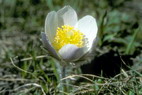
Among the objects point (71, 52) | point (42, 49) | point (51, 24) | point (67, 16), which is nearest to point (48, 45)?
point (71, 52)

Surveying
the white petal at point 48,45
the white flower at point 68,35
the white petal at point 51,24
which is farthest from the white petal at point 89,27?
the white petal at point 48,45

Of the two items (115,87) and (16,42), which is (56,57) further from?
(16,42)

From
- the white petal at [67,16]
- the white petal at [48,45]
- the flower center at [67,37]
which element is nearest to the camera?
the white petal at [48,45]

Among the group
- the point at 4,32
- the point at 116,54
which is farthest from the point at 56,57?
the point at 4,32

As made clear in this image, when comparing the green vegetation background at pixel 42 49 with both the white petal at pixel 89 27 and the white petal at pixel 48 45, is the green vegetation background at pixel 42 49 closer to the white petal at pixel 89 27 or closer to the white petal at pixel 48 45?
the white petal at pixel 48 45

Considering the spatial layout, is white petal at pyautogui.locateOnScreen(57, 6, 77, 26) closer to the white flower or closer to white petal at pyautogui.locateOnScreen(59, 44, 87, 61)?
the white flower

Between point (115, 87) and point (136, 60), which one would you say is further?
point (136, 60)

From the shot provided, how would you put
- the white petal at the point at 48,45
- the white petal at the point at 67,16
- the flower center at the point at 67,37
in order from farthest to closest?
the white petal at the point at 67,16 < the flower center at the point at 67,37 < the white petal at the point at 48,45
